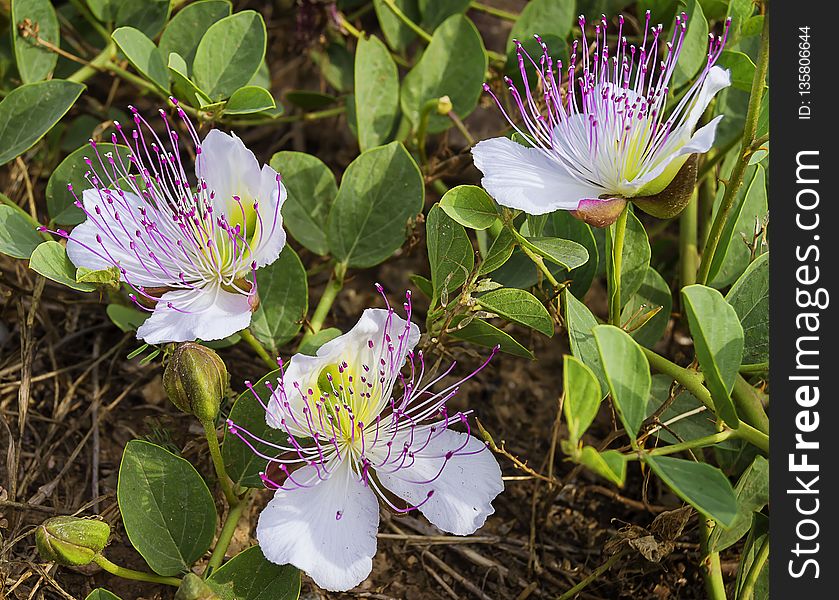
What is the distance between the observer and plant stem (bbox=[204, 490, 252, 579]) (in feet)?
Answer: 4.78

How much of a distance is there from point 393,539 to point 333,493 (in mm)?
366

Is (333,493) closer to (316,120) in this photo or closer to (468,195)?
(468,195)

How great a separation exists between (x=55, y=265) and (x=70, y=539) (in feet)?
1.51

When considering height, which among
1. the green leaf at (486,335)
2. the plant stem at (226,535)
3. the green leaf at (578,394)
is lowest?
the plant stem at (226,535)


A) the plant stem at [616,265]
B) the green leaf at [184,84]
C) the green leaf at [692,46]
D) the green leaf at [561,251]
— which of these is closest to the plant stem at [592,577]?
the plant stem at [616,265]

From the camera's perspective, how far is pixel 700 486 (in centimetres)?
117

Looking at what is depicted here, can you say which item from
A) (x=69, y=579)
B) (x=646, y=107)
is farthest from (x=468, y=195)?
(x=69, y=579)

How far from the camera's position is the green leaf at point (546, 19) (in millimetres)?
1946

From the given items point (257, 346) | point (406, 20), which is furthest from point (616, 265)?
point (406, 20)

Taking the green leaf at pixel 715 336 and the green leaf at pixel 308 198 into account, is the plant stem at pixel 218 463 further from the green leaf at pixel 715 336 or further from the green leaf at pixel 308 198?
the green leaf at pixel 715 336

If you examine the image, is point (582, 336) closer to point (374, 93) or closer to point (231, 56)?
point (374, 93)

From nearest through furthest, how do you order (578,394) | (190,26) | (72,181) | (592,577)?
(578,394) → (592,577) → (72,181) → (190,26)

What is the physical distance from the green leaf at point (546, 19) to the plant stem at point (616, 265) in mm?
637

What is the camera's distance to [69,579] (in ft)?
5.18
